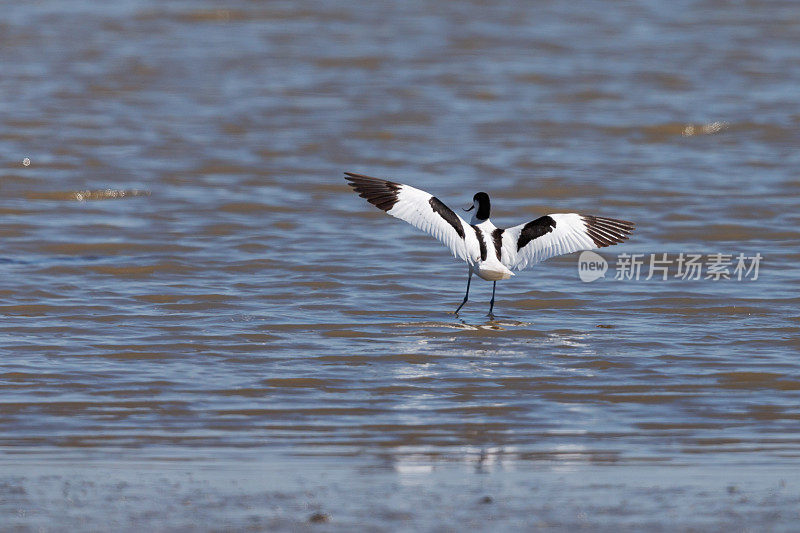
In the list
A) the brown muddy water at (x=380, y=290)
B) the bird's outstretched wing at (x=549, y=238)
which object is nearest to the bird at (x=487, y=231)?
the bird's outstretched wing at (x=549, y=238)

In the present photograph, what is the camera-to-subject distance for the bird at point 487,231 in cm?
983

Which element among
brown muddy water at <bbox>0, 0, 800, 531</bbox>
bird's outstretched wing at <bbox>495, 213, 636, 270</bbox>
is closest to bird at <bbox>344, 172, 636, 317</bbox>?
bird's outstretched wing at <bbox>495, 213, 636, 270</bbox>

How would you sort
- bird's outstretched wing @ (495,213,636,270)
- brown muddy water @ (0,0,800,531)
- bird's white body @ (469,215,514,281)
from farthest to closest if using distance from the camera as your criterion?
bird's outstretched wing @ (495,213,636,270) → bird's white body @ (469,215,514,281) → brown muddy water @ (0,0,800,531)

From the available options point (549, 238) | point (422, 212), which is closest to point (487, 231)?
point (549, 238)

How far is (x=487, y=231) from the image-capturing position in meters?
10.3

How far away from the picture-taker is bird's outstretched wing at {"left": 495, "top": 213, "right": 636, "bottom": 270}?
33.0 feet

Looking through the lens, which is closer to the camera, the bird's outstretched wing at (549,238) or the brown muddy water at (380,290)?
the brown muddy water at (380,290)

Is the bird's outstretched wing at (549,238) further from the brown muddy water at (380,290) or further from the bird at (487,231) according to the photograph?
the brown muddy water at (380,290)

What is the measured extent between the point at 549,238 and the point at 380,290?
4.79 feet

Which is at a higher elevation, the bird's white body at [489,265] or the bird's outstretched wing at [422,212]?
the bird's outstretched wing at [422,212]

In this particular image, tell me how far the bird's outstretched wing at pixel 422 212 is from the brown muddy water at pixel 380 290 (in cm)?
58

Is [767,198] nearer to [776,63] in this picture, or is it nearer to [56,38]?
[776,63]

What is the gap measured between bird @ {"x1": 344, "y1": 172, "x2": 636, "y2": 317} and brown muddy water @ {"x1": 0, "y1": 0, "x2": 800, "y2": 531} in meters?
0.44

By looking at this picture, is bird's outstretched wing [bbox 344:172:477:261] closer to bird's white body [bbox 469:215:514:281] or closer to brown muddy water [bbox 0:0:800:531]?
bird's white body [bbox 469:215:514:281]
